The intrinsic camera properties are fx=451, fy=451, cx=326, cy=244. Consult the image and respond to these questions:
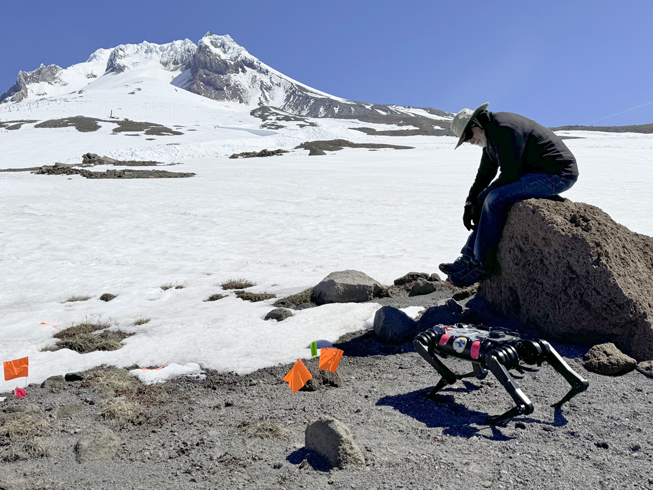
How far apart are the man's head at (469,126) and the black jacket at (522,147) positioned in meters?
0.08

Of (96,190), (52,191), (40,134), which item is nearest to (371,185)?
(96,190)

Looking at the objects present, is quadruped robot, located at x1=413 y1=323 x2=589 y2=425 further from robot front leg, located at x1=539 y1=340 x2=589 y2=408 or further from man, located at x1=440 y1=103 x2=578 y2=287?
man, located at x1=440 y1=103 x2=578 y2=287

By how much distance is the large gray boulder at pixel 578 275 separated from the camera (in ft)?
16.7

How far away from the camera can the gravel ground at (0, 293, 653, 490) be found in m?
3.34

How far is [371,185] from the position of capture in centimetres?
2722

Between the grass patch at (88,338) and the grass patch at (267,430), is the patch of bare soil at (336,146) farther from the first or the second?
the grass patch at (267,430)

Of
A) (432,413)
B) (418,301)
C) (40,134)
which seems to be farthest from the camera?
(40,134)

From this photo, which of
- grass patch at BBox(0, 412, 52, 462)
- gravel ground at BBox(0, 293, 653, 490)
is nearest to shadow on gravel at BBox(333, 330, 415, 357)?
gravel ground at BBox(0, 293, 653, 490)

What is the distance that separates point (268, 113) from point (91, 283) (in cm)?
11809

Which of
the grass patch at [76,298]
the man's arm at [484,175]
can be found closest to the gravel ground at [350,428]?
the man's arm at [484,175]

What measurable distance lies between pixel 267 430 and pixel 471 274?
3785 mm

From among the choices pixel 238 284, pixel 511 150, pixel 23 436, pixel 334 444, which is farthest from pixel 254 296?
pixel 334 444

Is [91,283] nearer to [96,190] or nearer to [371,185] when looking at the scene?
[96,190]

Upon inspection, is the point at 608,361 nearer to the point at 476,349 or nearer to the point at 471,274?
the point at 476,349
